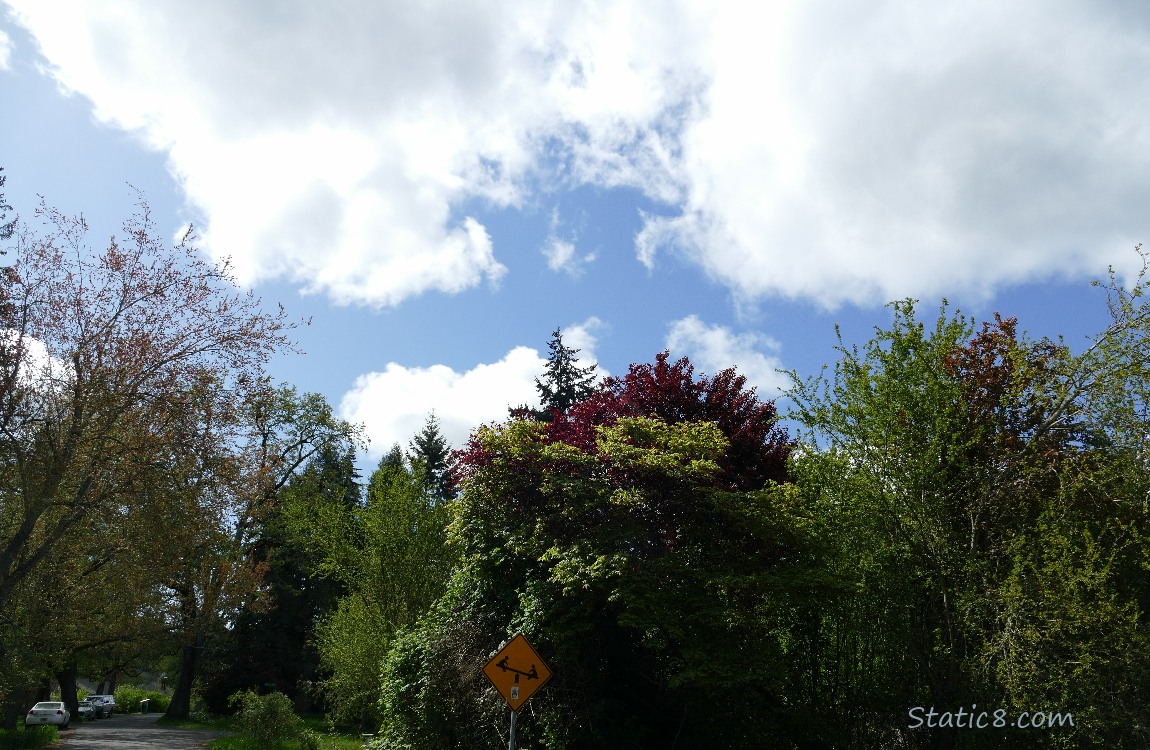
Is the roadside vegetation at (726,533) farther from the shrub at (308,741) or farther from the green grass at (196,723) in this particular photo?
the green grass at (196,723)

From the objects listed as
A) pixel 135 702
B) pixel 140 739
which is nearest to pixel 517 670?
pixel 140 739

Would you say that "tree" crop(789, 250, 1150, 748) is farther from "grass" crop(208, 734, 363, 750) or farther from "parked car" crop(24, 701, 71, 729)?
"parked car" crop(24, 701, 71, 729)

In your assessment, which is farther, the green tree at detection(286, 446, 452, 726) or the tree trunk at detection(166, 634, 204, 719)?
the tree trunk at detection(166, 634, 204, 719)

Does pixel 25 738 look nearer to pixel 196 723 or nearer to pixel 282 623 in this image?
pixel 196 723

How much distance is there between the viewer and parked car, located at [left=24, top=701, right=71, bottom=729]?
87.9ft

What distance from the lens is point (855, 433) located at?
423 inches

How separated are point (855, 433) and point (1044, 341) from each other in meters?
3.44

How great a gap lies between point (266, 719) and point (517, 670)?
1174cm

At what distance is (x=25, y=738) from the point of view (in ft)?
63.1

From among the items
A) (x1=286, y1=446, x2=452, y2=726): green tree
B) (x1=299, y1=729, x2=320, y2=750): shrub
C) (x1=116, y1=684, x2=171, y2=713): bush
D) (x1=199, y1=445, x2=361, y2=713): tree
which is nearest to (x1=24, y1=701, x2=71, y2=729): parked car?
(x1=199, y1=445, x2=361, y2=713): tree

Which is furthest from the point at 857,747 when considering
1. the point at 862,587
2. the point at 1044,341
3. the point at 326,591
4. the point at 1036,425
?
the point at 326,591

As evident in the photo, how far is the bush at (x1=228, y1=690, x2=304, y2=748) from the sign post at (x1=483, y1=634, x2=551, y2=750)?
1150cm

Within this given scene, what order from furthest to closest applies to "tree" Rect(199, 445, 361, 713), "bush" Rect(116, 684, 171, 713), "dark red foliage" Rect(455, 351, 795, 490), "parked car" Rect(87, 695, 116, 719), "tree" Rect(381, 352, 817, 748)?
"bush" Rect(116, 684, 171, 713)
"parked car" Rect(87, 695, 116, 719)
"tree" Rect(199, 445, 361, 713)
"dark red foliage" Rect(455, 351, 795, 490)
"tree" Rect(381, 352, 817, 748)

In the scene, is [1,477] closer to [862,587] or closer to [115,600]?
[115,600]
